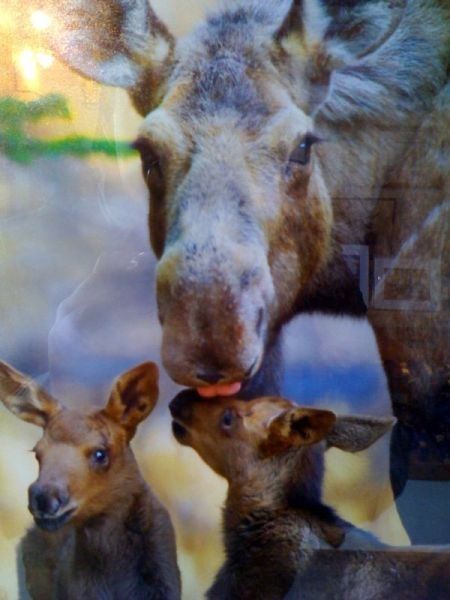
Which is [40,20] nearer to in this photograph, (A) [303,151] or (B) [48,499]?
(A) [303,151]

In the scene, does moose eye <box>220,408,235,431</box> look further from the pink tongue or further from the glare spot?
the glare spot

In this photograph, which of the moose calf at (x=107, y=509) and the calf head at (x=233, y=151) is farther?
the moose calf at (x=107, y=509)

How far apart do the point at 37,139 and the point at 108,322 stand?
0.81m

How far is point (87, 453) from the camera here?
353 centimetres

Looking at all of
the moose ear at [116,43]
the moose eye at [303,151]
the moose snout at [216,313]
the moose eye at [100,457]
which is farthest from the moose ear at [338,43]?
the moose eye at [100,457]

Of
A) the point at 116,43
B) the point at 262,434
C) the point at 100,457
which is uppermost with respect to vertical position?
the point at 116,43

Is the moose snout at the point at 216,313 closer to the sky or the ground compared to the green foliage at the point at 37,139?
closer to the ground

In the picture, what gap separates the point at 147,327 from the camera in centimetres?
359

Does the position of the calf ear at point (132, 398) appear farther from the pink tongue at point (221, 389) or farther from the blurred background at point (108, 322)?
the pink tongue at point (221, 389)

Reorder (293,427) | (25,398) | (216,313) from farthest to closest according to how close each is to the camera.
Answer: (25,398) → (293,427) → (216,313)

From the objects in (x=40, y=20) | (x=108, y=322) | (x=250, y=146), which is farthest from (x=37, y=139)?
(x=250, y=146)

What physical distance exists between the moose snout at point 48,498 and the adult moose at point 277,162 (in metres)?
0.66

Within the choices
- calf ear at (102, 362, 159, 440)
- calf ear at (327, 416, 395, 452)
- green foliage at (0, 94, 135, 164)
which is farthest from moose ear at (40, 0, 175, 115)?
calf ear at (327, 416, 395, 452)

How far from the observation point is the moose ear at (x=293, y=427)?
3.47 m
